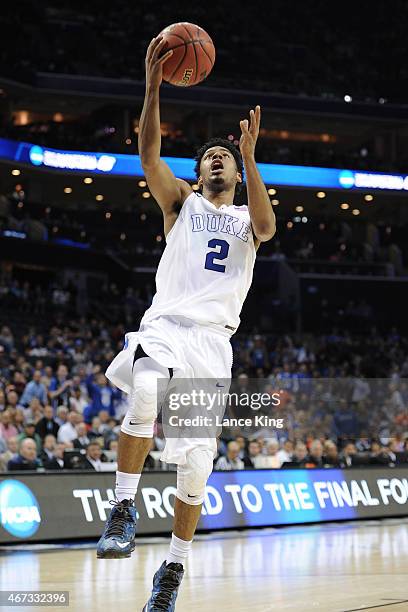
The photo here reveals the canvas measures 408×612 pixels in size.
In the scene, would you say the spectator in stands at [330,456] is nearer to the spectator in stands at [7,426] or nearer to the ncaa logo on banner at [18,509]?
the spectator in stands at [7,426]

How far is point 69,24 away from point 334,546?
3275cm

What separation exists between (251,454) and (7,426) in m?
3.57

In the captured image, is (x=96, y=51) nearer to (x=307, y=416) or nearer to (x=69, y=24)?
(x=69, y=24)

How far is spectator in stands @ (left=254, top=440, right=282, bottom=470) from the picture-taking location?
47.5 feet

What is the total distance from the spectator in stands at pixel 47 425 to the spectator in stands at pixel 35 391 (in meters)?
1.67

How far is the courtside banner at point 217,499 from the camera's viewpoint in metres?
11.4

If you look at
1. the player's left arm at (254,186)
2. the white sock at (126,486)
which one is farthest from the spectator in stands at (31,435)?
the player's left arm at (254,186)

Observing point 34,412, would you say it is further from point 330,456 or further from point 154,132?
point 154,132

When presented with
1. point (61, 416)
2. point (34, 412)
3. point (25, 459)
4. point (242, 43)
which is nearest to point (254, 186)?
point (25, 459)

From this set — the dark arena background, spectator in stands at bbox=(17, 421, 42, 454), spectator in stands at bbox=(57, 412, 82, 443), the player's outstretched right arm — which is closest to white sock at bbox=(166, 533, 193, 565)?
the dark arena background

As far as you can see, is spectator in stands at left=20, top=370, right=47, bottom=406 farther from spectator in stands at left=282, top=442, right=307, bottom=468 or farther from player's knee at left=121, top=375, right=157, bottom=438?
player's knee at left=121, top=375, right=157, bottom=438

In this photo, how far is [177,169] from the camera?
1305 inches

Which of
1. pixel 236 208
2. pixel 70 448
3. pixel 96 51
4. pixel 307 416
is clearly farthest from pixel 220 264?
pixel 96 51

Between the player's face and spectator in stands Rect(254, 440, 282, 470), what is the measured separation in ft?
28.0
